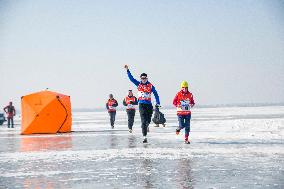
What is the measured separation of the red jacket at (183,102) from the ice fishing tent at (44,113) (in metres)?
8.19

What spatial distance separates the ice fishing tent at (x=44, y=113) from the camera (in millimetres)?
19062

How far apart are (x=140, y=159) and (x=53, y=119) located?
11.3 meters

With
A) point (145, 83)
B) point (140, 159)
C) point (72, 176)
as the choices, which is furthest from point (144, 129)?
point (72, 176)

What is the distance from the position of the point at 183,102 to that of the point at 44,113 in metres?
8.53

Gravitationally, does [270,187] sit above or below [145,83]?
below

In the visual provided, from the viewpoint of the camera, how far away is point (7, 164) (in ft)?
28.1

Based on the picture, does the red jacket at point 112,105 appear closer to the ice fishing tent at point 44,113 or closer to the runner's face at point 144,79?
the ice fishing tent at point 44,113

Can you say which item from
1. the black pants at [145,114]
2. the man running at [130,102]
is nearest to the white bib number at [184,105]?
the black pants at [145,114]

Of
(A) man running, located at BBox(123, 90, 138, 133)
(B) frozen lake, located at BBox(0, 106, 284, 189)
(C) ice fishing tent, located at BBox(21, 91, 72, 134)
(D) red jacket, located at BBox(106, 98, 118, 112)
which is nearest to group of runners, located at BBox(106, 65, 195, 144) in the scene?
(B) frozen lake, located at BBox(0, 106, 284, 189)

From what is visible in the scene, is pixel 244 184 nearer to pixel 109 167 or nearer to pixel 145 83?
pixel 109 167

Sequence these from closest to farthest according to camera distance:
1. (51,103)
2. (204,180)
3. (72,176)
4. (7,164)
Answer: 1. (204,180)
2. (72,176)
3. (7,164)
4. (51,103)

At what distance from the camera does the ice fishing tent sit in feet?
62.5

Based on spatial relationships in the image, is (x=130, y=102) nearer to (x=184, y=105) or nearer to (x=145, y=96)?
(x=145, y=96)

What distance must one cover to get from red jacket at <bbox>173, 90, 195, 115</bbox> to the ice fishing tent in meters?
8.19
